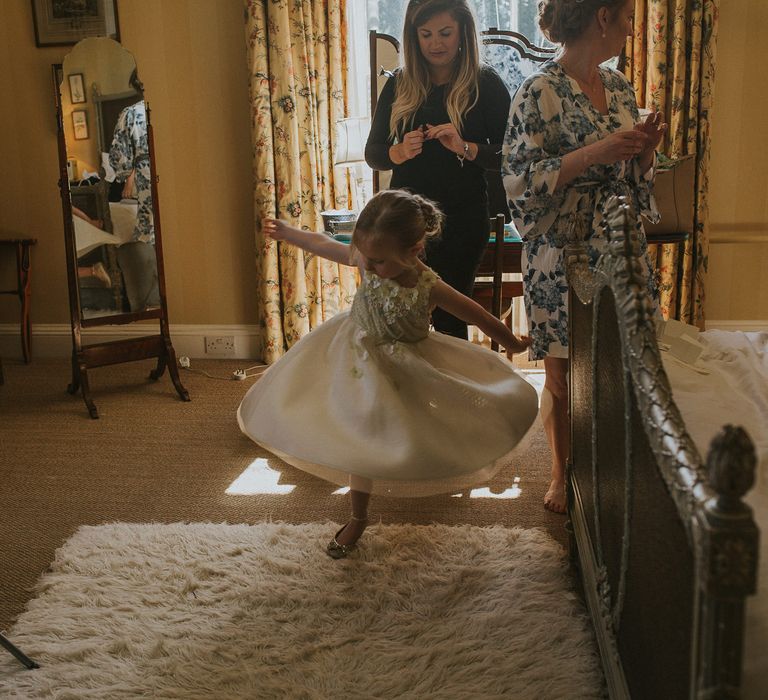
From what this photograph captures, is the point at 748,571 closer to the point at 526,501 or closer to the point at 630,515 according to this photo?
the point at 630,515

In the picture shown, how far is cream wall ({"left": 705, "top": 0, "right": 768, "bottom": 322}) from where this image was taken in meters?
3.87

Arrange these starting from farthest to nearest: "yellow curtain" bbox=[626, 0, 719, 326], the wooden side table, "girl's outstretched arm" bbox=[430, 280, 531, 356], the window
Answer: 1. the wooden side table
2. the window
3. "yellow curtain" bbox=[626, 0, 719, 326]
4. "girl's outstretched arm" bbox=[430, 280, 531, 356]

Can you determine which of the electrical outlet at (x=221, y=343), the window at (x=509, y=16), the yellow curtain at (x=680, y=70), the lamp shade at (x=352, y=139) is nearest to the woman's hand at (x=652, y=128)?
the lamp shade at (x=352, y=139)

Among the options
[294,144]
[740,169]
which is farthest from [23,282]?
[740,169]

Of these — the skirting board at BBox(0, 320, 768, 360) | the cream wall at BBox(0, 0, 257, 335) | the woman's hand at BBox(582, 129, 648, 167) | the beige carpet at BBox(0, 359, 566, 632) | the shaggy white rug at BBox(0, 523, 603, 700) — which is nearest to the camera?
the shaggy white rug at BBox(0, 523, 603, 700)

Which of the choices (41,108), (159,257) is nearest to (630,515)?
(159,257)

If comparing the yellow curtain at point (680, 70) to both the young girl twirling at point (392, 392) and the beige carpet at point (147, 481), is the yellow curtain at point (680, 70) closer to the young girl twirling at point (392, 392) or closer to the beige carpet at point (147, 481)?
the beige carpet at point (147, 481)

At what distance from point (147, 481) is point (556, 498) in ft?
4.43

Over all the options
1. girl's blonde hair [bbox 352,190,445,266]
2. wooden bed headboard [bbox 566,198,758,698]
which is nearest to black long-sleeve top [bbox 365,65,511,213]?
girl's blonde hair [bbox 352,190,445,266]

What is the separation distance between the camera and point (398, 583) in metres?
1.93

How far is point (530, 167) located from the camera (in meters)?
2.01

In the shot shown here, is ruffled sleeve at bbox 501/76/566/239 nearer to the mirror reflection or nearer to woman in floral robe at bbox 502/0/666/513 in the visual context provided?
woman in floral robe at bbox 502/0/666/513

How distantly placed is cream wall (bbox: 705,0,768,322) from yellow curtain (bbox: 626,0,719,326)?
167 mm

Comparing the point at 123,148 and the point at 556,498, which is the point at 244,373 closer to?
the point at 123,148
